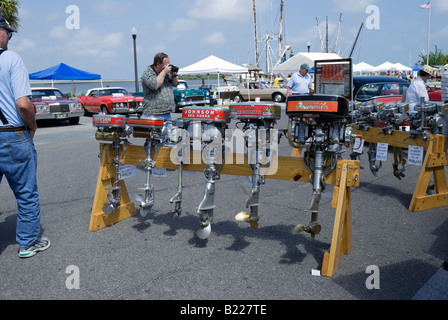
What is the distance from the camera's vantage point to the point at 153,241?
4246mm

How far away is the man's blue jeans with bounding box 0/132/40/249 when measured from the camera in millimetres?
3635

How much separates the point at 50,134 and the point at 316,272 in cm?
1211

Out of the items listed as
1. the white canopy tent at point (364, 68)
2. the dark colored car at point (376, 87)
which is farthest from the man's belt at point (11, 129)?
the white canopy tent at point (364, 68)

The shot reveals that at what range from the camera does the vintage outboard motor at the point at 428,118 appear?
206 inches

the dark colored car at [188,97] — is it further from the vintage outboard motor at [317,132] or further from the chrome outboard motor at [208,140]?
the vintage outboard motor at [317,132]

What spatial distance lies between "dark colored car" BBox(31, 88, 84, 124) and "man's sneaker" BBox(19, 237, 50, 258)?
38.7ft

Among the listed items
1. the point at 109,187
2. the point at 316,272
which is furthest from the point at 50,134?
the point at 316,272

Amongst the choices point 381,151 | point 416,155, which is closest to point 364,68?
point 381,151

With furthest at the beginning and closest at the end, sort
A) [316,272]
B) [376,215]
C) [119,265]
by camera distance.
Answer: [376,215]
[119,265]
[316,272]

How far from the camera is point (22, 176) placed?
3.75 meters

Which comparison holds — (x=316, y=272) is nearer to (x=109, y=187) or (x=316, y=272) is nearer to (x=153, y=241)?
(x=153, y=241)

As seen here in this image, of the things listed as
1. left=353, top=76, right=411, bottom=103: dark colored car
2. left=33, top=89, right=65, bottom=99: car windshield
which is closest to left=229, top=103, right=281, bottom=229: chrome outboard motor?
left=353, top=76, right=411, bottom=103: dark colored car

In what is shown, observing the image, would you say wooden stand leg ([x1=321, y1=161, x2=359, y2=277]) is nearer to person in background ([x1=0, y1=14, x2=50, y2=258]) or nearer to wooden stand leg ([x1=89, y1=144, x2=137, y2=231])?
wooden stand leg ([x1=89, y1=144, x2=137, y2=231])

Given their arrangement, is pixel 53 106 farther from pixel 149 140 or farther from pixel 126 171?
pixel 149 140
